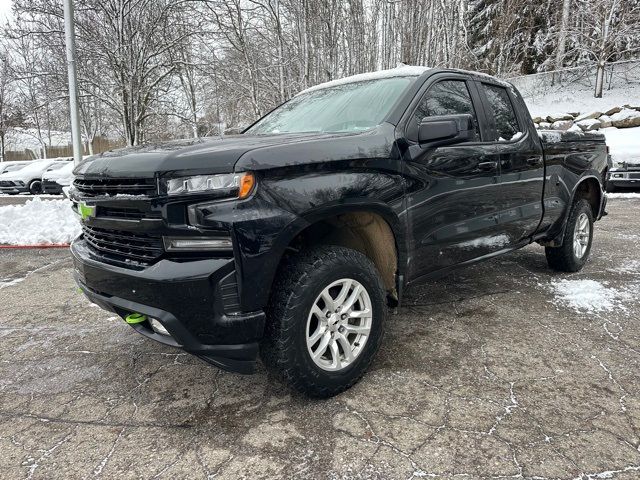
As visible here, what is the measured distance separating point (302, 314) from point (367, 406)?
0.64 metres

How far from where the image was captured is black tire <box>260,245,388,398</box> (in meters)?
2.24

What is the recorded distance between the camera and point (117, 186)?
89.5 inches

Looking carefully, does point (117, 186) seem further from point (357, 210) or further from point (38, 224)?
point (38, 224)

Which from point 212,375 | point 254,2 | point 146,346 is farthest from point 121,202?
point 254,2

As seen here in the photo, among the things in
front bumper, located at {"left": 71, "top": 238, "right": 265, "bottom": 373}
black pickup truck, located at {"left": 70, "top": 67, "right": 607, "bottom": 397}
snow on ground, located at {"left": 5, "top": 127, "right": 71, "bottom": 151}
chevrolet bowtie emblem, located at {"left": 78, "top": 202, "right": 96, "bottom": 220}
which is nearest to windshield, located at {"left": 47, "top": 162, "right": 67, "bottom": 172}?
black pickup truck, located at {"left": 70, "top": 67, "right": 607, "bottom": 397}

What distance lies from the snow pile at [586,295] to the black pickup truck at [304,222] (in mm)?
947

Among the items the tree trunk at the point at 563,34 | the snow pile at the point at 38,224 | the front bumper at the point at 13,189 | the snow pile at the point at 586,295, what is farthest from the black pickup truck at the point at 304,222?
the tree trunk at the point at 563,34

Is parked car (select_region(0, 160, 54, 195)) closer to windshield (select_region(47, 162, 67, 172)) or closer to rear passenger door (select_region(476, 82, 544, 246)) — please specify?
windshield (select_region(47, 162, 67, 172))

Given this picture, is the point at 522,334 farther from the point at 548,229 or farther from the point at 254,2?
the point at 254,2

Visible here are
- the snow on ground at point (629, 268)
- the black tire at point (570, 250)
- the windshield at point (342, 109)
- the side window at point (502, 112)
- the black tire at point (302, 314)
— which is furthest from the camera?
the snow on ground at point (629, 268)

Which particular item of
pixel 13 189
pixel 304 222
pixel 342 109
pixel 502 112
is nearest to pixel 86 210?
pixel 304 222

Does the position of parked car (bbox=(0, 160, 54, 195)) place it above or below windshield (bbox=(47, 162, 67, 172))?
below

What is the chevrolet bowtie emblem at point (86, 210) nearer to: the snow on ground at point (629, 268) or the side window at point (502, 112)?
the side window at point (502, 112)

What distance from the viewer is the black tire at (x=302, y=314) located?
224cm
